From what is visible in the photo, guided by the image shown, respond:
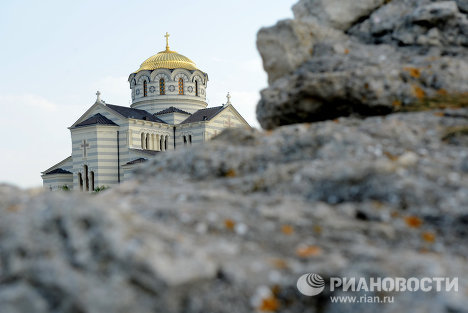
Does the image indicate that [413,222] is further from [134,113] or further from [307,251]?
[134,113]

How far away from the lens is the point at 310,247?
2738 mm

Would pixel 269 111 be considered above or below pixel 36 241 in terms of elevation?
above

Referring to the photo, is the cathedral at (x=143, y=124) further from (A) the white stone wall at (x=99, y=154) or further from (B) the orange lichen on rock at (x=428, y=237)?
(B) the orange lichen on rock at (x=428, y=237)

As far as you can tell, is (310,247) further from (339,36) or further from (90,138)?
(90,138)

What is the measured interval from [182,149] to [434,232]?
1999 millimetres

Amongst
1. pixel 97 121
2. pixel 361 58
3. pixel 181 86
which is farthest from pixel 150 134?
pixel 361 58

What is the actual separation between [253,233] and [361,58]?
2.60m

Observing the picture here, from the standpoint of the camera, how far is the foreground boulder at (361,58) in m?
4.44

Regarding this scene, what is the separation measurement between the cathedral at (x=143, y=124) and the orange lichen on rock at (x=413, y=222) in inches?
1686

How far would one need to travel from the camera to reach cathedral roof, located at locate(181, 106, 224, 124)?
166ft

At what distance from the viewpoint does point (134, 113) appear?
51.3m

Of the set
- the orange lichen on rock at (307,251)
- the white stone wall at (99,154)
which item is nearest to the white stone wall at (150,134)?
the white stone wall at (99,154)

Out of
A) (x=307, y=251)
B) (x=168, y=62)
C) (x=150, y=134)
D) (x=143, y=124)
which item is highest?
(x=168, y=62)

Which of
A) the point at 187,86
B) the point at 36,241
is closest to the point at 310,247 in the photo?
the point at 36,241
